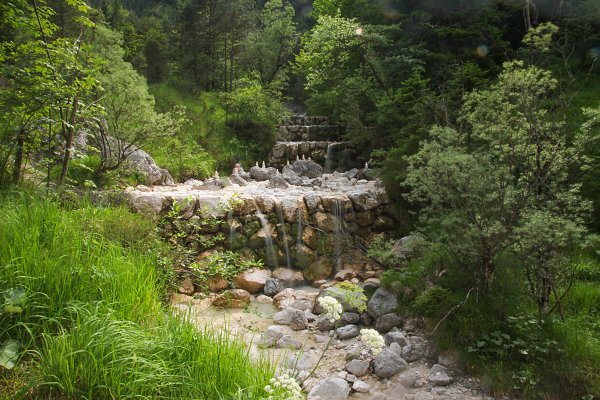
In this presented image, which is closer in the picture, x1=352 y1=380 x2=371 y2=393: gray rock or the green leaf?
the green leaf

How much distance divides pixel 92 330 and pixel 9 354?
442 millimetres

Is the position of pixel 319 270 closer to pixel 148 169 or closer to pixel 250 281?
pixel 250 281

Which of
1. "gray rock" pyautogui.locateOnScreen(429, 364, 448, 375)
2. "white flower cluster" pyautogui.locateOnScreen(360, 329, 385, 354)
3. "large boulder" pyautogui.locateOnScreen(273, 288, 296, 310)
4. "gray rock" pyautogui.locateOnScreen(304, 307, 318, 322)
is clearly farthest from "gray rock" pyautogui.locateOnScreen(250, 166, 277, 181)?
"white flower cluster" pyautogui.locateOnScreen(360, 329, 385, 354)

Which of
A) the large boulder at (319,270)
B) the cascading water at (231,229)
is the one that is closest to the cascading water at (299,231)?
the large boulder at (319,270)

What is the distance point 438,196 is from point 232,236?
5315 millimetres

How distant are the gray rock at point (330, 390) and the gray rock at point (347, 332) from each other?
1.34m

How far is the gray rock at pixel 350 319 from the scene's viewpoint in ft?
21.0

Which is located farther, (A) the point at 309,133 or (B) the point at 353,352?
(A) the point at 309,133

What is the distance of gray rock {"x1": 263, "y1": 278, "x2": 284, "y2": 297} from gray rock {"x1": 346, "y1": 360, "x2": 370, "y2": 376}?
3.07 meters

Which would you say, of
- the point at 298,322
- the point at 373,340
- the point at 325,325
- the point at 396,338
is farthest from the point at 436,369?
the point at 373,340

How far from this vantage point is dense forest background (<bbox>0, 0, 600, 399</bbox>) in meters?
4.23

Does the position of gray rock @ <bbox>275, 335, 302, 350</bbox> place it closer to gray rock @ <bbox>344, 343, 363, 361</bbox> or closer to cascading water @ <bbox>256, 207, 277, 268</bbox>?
gray rock @ <bbox>344, 343, 363, 361</bbox>

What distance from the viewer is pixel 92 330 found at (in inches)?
90.1

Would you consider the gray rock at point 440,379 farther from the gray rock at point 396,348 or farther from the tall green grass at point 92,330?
the tall green grass at point 92,330
